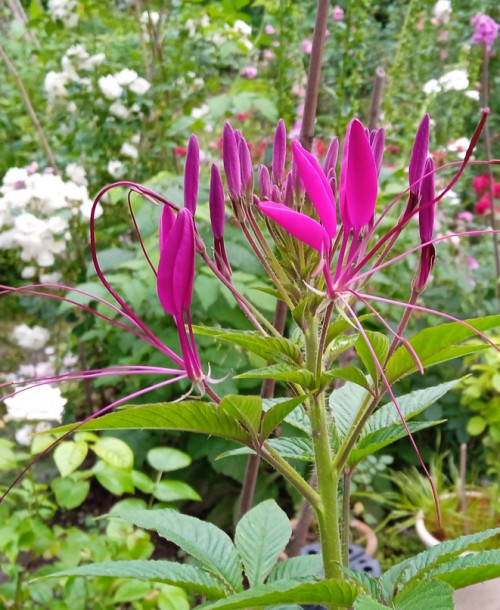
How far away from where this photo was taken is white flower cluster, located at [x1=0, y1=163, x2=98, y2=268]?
1.51 m

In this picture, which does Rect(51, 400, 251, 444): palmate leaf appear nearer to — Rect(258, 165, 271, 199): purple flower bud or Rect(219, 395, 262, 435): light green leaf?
Rect(219, 395, 262, 435): light green leaf

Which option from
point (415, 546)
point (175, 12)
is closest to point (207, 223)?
point (415, 546)

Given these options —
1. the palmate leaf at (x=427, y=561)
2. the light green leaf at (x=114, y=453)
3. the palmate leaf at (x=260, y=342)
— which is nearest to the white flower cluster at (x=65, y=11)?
the light green leaf at (x=114, y=453)

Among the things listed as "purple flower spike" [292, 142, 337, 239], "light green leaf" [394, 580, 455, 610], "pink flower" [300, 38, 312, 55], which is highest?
"pink flower" [300, 38, 312, 55]

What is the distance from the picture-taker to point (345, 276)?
0.37 metres

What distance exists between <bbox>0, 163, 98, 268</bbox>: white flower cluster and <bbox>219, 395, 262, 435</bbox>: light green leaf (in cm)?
126

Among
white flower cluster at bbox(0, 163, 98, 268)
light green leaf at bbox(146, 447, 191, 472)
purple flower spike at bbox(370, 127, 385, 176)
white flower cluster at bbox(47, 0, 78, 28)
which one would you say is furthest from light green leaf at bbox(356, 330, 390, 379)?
white flower cluster at bbox(47, 0, 78, 28)

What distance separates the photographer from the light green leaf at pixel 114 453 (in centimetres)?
86

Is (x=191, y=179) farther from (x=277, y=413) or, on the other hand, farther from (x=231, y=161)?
(x=277, y=413)

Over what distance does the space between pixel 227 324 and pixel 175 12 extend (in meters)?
1.30

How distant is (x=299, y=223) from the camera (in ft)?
1.04

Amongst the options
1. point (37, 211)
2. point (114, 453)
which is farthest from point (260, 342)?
point (37, 211)

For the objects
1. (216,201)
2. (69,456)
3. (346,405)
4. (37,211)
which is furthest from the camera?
(37,211)

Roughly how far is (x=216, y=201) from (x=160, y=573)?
0.82 ft
